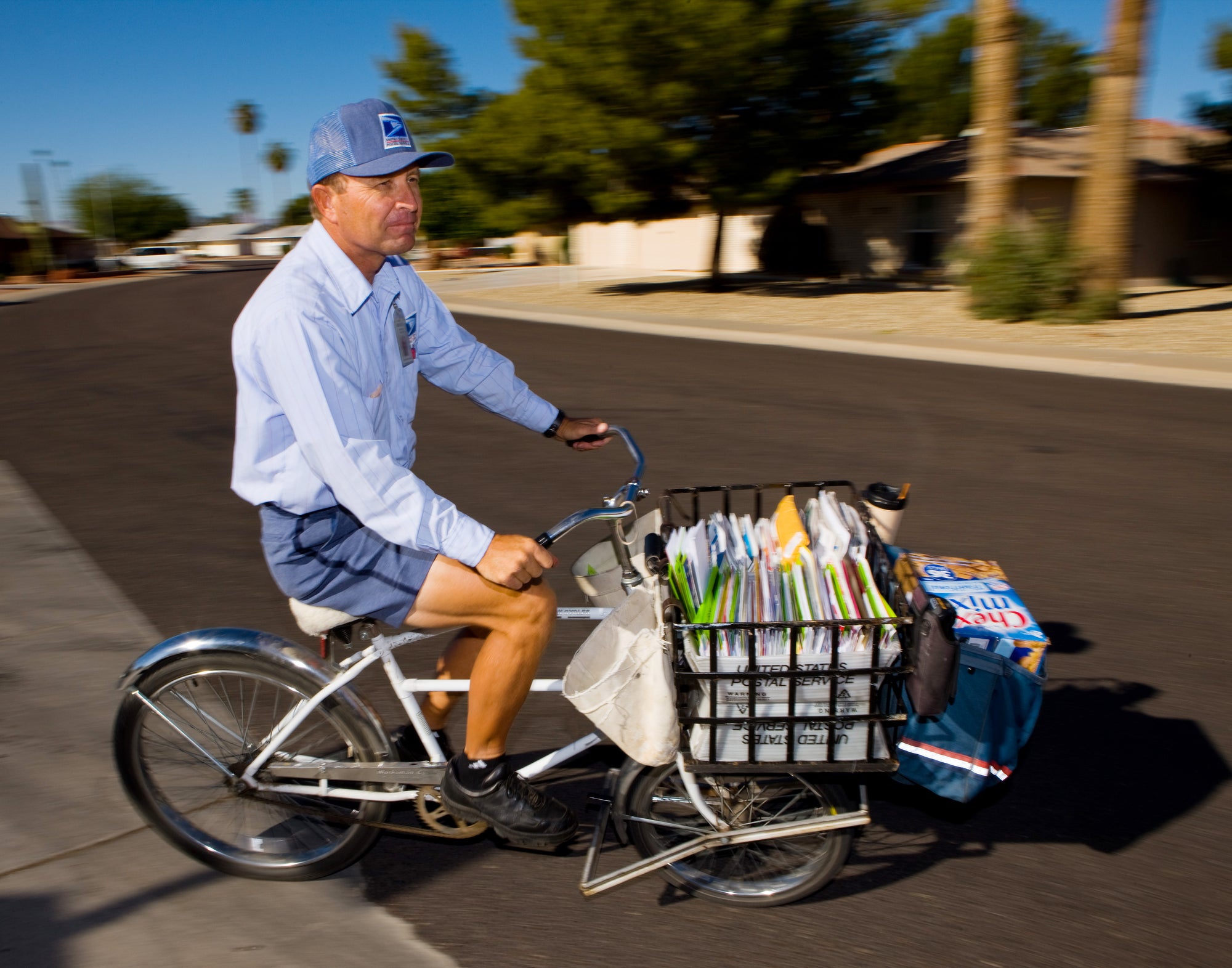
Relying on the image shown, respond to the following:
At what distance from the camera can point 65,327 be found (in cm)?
2189

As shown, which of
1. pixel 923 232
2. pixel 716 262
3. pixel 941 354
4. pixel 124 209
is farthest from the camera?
pixel 124 209

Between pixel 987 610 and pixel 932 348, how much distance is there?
1274cm

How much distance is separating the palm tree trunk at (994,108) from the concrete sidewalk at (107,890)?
16619 millimetres

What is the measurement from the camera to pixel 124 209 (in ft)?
334

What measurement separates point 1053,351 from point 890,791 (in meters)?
12.2

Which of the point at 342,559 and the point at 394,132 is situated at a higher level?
the point at 394,132

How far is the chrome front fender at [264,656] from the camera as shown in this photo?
276cm

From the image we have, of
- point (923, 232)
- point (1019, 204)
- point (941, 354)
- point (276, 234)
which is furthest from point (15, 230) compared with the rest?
point (941, 354)

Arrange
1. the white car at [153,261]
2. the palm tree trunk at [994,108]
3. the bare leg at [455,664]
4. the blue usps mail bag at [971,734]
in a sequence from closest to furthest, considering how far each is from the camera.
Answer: the blue usps mail bag at [971,734] < the bare leg at [455,664] < the palm tree trunk at [994,108] < the white car at [153,261]

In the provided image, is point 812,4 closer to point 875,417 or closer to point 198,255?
point 875,417

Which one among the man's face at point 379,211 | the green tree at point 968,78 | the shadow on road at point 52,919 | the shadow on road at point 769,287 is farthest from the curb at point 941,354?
the green tree at point 968,78

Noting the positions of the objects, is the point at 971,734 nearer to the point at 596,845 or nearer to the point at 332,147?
the point at 596,845

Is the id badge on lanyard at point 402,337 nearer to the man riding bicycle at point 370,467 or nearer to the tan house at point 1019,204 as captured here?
the man riding bicycle at point 370,467

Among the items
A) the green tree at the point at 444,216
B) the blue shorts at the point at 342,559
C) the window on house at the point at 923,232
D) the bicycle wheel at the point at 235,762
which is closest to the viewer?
the blue shorts at the point at 342,559
